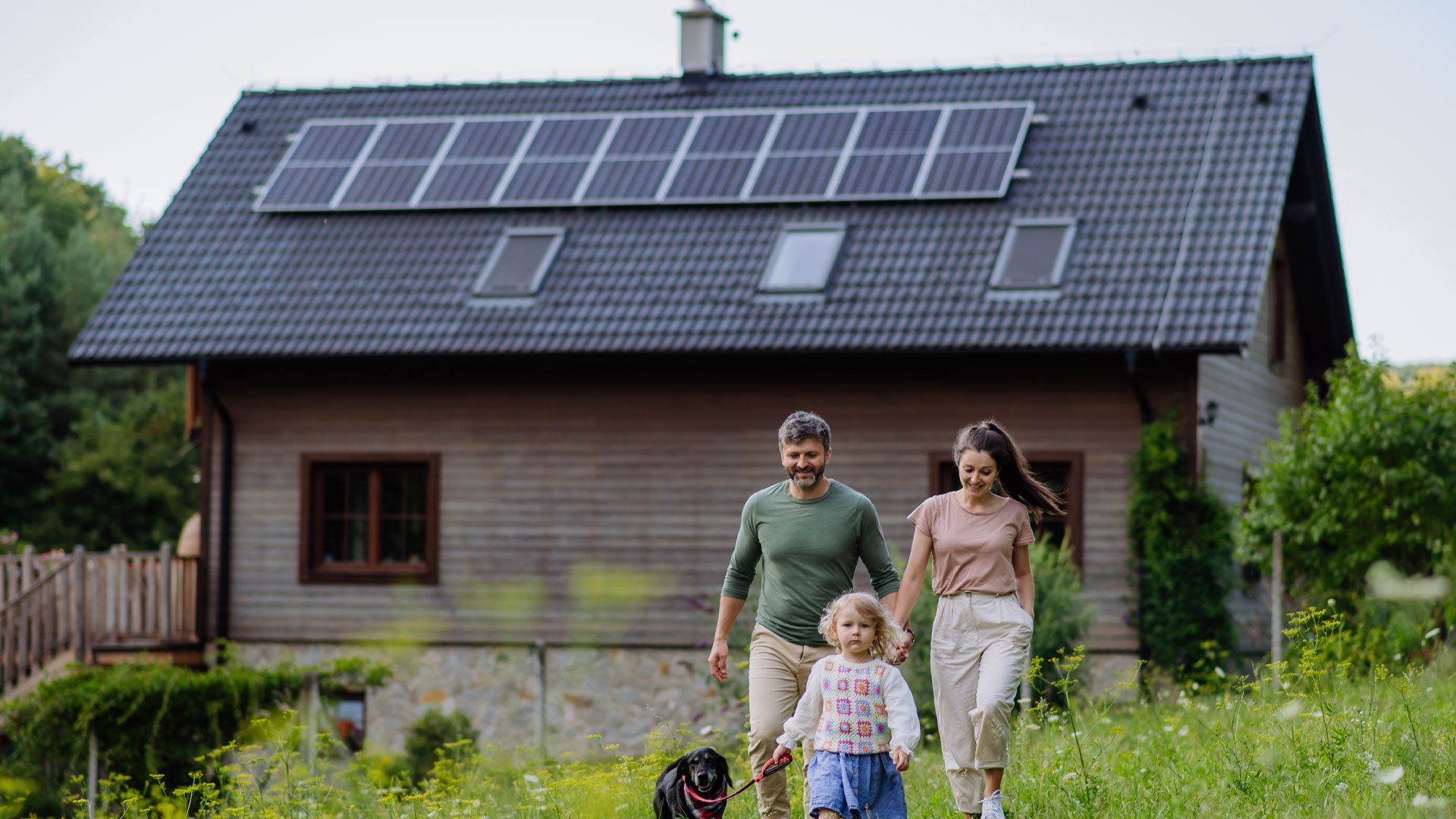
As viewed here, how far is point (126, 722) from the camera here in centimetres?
1389

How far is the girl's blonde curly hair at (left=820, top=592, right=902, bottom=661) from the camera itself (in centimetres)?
581

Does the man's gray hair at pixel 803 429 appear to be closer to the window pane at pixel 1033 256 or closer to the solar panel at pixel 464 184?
the window pane at pixel 1033 256

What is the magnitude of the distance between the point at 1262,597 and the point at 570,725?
6498 mm

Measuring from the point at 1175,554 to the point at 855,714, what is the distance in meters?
9.13

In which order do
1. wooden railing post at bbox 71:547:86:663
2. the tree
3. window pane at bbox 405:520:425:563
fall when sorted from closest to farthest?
wooden railing post at bbox 71:547:86:663 → window pane at bbox 405:520:425:563 → the tree

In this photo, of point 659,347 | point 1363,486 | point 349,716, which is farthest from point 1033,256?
point 349,716

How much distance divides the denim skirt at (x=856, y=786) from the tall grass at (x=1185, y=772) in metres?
0.78

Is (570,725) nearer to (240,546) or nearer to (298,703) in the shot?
(298,703)

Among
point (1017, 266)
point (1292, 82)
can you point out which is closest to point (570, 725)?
point (1017, 266)

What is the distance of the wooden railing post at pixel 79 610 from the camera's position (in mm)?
15695

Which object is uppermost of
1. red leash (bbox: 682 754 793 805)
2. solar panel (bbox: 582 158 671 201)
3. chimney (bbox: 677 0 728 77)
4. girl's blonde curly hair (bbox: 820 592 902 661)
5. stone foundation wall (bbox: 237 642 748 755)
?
chimney (bbox: 677 0 728 77)

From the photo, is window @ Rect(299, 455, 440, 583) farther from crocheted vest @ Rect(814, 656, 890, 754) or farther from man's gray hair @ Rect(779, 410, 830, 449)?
crocheted vest @ Rect(814, 656, 890, 754)

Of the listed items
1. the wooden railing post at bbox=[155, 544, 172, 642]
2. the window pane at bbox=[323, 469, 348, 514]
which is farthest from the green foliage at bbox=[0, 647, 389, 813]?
the window pane at bbox=[323, 469, 348, 514]

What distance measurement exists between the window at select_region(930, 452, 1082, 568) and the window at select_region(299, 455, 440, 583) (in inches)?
193
